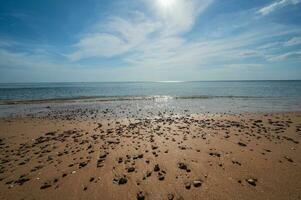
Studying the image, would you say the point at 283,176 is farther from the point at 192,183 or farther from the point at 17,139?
the point at 17,139

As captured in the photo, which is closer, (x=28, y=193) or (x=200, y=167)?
(x=28, y=193)

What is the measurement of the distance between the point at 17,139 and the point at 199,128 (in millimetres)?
10564

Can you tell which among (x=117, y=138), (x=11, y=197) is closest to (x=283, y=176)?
(x=117, y=138)

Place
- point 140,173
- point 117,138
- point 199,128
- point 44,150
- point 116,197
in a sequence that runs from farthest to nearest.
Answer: point 199,128, point 117,138, point 44,150, point 140,173, point 116,197

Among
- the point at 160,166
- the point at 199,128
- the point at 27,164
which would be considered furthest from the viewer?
the point at 199,128

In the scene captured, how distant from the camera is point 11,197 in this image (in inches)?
185

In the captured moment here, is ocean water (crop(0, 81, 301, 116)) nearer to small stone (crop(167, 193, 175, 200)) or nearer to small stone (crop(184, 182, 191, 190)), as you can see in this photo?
small stone (crop(184, 182, 191, 190))

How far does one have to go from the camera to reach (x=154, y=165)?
20.2 ft

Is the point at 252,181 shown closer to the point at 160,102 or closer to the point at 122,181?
the point at 122,181

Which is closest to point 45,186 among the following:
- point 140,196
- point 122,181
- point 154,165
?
point 122,181

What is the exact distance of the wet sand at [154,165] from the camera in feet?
15.6

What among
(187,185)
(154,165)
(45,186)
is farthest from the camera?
(154,165)

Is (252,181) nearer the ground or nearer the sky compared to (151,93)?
nearer the sky

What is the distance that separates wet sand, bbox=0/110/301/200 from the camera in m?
4.74
